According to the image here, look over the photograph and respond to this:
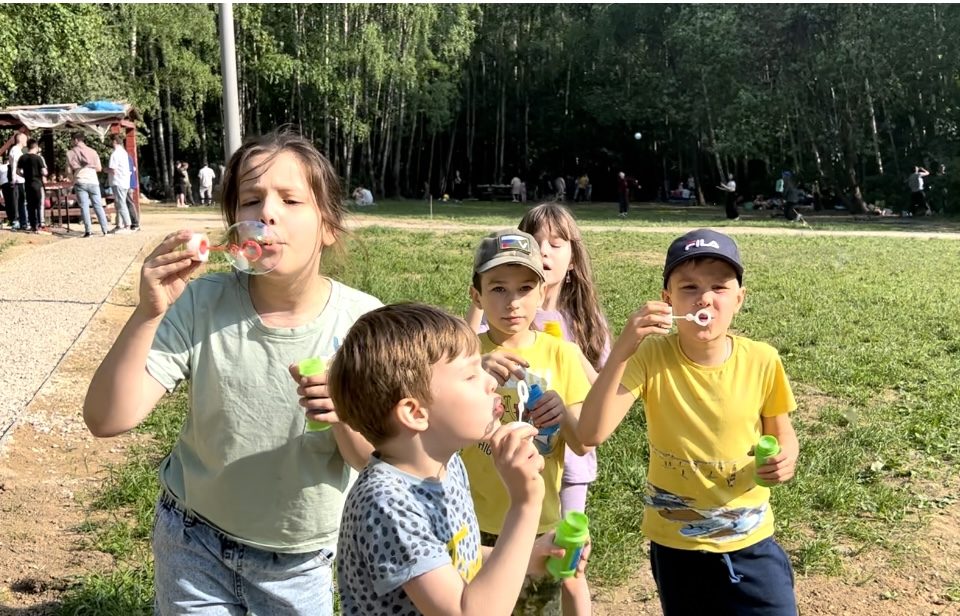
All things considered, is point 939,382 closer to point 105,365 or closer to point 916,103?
point 105,365

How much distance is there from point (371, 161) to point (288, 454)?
43.9m

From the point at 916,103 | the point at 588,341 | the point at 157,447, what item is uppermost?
the point at 916,103

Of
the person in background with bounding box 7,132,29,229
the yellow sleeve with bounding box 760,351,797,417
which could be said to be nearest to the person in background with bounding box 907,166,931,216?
the person in background with bounding box 7,132,29,229

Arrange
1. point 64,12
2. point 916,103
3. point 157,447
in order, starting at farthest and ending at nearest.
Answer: point 916,103 → point 64,12 → point 157,447

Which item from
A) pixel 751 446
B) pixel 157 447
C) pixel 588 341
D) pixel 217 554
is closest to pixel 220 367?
pixel 217 554

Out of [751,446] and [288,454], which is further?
[751,446]

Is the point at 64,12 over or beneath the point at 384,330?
over

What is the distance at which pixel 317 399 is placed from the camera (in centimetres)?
202

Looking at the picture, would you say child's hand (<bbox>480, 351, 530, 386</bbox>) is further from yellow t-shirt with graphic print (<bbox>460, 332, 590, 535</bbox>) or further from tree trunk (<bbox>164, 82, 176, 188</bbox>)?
tree trunk (<bbox>164, 82, 176, 188</bbox>)

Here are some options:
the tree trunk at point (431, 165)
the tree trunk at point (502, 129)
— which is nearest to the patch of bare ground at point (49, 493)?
the tree trunk at point (502, 129)

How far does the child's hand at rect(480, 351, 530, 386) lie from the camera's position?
98.6 inches

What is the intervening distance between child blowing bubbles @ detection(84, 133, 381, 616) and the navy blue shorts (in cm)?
101

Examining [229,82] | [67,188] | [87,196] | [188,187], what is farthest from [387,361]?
[188,187]

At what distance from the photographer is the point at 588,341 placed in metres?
3.72
